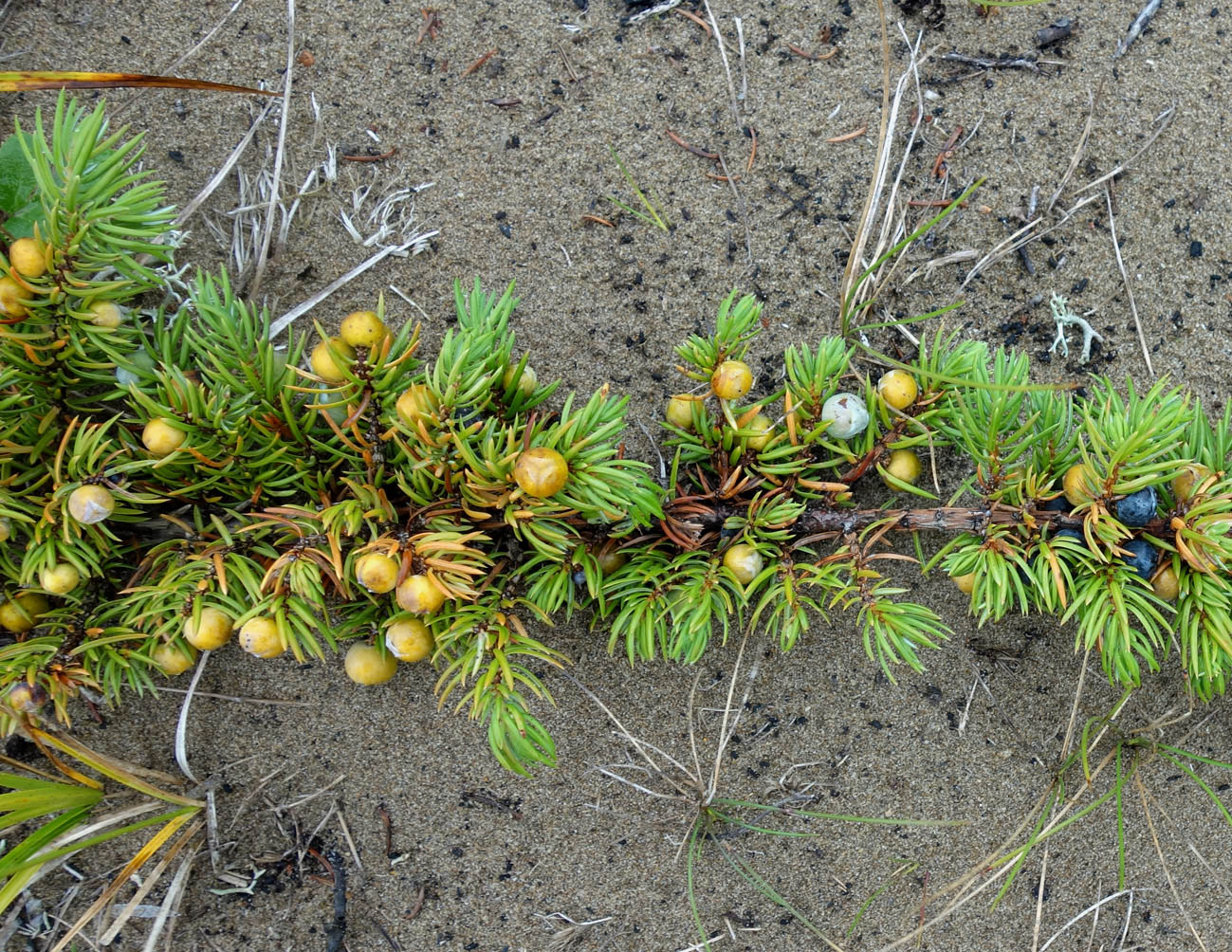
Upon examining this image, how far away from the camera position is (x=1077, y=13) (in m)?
2.05

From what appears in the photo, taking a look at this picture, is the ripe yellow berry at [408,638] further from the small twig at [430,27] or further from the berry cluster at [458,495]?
the small twig at [430,27]

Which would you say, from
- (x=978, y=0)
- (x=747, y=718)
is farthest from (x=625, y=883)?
(x=978, y=0)

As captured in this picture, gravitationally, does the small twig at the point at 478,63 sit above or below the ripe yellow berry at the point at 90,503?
above

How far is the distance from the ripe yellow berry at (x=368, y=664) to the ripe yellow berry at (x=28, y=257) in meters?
0.86

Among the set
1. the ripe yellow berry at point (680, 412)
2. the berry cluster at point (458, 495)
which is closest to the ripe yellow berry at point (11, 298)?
the berry cluster at point (458, 495)

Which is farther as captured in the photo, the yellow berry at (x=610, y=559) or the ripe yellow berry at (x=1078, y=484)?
the yellow berry at (x=610, y=559)

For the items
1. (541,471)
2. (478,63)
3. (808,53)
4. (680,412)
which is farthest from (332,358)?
(808,53)

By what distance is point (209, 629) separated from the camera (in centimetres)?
152

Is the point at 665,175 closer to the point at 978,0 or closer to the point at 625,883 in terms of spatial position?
the point at 978,0

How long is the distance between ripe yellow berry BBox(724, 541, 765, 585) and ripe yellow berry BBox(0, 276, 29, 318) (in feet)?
4.30

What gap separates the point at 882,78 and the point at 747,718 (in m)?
1.50

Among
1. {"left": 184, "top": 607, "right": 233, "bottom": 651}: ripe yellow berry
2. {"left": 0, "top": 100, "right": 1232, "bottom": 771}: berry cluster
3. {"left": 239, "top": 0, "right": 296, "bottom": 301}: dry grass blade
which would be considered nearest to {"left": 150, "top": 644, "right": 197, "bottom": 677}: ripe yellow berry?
{"left": 0, "top": 100, "right": 1232, "bottom": 771}: berry cluster

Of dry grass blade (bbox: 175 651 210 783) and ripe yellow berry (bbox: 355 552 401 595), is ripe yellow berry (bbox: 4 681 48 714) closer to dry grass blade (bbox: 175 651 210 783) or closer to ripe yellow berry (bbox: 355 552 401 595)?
dry grass blade (bbox: 175 651 210 783)

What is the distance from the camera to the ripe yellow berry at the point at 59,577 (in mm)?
1529
